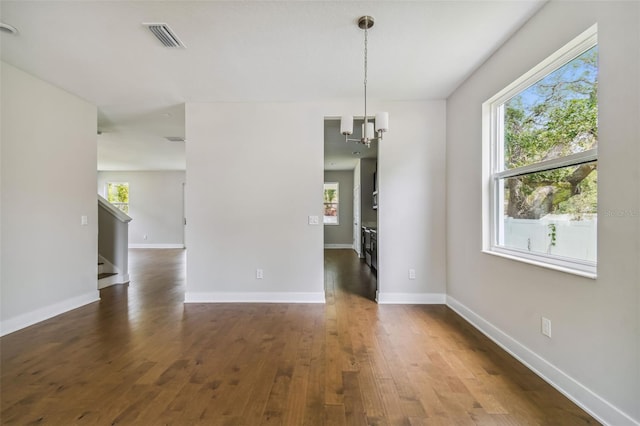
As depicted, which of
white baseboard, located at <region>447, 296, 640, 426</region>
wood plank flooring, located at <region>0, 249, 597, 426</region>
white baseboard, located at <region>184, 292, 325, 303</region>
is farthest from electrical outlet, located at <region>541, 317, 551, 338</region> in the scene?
white baseboard, located at <region>184, 292, 325, 303</region>

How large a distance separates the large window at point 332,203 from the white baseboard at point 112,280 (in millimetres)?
5586

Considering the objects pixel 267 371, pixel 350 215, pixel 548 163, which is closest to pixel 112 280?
pixel 267 371

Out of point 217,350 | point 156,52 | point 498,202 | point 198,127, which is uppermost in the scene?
point 156,52

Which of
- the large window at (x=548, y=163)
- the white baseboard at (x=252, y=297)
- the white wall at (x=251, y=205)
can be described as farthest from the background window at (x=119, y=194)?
the large window at (x=548, y=163)

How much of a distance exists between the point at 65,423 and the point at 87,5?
8.75 feet

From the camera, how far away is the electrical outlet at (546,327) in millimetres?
1943

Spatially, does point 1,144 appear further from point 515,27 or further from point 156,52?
point 515,27

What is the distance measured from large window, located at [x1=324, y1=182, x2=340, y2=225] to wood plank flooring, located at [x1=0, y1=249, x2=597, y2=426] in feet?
18.9

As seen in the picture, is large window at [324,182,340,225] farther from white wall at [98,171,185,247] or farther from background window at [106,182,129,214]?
background window at [106,182,129,214]

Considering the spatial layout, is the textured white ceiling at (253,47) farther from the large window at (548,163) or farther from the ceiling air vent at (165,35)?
the large window at (548,163)

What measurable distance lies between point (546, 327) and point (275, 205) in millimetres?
2928

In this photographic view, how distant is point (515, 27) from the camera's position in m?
2.18

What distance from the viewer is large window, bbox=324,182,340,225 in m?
9.08

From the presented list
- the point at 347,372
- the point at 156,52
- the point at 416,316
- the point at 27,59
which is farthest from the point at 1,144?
the point at 416,316
